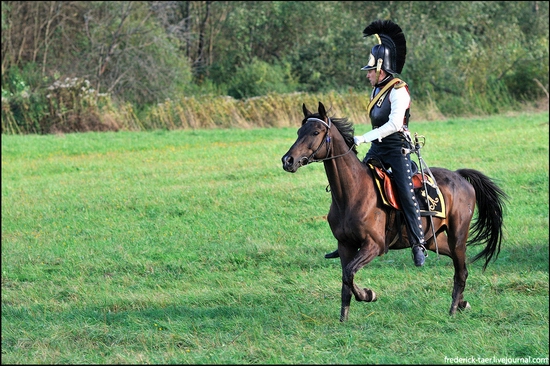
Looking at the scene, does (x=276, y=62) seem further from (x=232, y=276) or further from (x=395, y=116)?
(x=395, y=116)

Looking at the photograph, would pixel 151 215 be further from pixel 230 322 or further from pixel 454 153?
pixel 454 153

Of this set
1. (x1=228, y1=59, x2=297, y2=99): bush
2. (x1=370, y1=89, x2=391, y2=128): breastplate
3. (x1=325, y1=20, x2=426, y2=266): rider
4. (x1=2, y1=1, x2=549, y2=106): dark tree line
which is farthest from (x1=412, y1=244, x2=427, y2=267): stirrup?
(x1=228, y1=59, x2=297, y2=99): bush

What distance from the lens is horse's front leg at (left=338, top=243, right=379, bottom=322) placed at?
24.7ft

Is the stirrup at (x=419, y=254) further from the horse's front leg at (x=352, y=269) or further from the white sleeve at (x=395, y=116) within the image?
the white sleeve at (x=395, y=116)

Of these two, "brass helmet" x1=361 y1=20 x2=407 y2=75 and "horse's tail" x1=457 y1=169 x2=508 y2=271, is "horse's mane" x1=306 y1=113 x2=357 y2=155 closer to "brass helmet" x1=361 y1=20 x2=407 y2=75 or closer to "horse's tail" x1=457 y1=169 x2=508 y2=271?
"brass helmet" x1=361 y1=20 x2=407 y2=75

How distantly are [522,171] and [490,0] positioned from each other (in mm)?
26882

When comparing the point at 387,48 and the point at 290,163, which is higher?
the point at 387,48

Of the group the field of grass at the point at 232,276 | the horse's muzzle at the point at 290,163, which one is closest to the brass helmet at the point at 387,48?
the horse's muzzle at the point at 290,163

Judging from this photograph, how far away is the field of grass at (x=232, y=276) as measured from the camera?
6.83 meters

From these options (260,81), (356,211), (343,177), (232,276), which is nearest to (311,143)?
(343,177)

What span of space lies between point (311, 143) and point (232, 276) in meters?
3.05

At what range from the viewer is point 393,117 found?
7781mm

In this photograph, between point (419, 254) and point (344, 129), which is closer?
point (344, 129)

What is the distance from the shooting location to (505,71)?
29.9m
